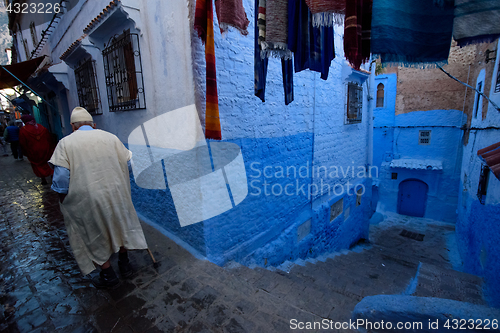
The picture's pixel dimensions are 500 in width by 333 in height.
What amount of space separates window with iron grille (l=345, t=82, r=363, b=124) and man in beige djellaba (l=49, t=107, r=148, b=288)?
20.2ft

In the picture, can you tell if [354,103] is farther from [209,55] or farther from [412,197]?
[412,197]

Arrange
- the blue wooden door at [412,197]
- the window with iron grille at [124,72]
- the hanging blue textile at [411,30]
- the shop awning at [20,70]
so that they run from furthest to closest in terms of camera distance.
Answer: the blue wooden door at [412,197], the shop awning at [20,70], the window with iron grille at [124,72], the hanging blue textile at [411,30]

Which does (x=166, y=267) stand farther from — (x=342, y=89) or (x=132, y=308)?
(x=342, y=89)

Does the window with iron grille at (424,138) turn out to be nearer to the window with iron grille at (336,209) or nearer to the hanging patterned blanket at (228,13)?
the window with iron grille at (336,209)

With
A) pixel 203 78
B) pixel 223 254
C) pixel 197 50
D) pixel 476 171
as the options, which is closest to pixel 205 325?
pixel 223 254

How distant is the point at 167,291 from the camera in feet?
8.97

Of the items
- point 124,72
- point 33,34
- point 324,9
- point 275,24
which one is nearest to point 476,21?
point 324,9

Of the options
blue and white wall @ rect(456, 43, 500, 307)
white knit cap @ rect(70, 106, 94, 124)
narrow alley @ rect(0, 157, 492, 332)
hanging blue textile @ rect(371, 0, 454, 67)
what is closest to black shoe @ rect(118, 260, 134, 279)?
narrow alley @ rect(0, 157, 492, 332)

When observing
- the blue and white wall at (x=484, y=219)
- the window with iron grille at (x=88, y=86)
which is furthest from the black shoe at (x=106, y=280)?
the blue and white wall at (x=484, y=219)

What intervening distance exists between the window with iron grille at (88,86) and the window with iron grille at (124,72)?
870 mm

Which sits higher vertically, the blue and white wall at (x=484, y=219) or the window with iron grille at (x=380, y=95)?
the window with iron grille at (x=380, y=95)

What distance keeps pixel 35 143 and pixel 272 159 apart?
623cm

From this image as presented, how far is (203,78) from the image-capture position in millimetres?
3186

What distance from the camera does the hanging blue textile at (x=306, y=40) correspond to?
7.70ft
